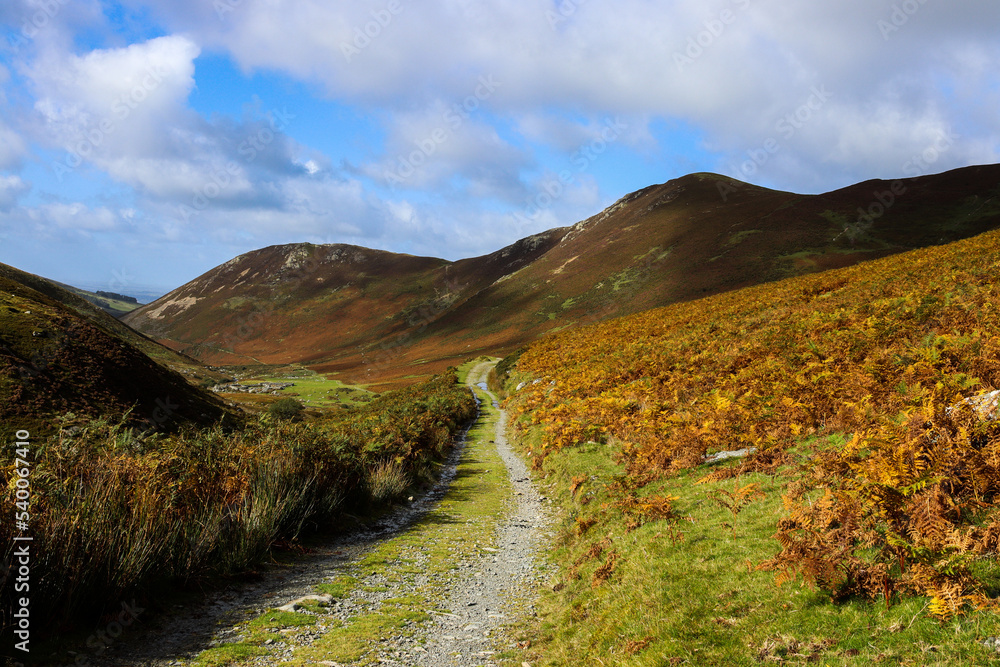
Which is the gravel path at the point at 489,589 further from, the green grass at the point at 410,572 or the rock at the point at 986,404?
the rock at the point at 986,404

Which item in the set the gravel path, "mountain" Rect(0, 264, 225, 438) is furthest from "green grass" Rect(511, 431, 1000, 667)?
"mountain" Rect(0, 264, 225, 438)

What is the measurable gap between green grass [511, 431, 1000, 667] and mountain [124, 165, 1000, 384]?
6082cm

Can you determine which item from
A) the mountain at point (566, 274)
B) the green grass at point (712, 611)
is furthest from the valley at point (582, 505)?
the mountain at point (566, 274)

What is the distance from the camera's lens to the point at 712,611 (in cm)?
515

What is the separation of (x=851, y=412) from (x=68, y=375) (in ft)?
59.0

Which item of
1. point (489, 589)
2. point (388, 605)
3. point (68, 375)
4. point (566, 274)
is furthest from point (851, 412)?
point (566, 274)

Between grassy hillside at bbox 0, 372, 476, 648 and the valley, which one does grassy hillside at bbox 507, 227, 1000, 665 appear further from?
grassy hillside at bbox 0, 372, 476, 648

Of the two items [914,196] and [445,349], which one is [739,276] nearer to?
[914,196]

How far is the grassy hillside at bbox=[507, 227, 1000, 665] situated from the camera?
13.8 ft

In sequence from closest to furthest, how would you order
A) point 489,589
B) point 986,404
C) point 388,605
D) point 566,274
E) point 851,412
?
point 986,404 → point 388,605 → point 489,589 → point 851,412 → point 566,274
